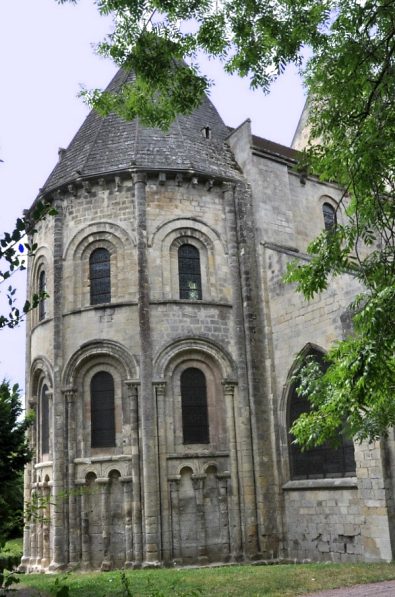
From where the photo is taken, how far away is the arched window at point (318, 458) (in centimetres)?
1498

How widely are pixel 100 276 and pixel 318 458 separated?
25.2 feet

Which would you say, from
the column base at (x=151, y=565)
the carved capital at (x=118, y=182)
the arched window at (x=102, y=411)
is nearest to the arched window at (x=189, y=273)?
the carved capital at (x=118, y=182)

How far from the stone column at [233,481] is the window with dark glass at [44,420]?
5.25m

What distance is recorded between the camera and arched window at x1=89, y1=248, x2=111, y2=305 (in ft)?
57.7

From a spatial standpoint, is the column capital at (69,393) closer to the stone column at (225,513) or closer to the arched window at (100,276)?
the arched window at (100,276)

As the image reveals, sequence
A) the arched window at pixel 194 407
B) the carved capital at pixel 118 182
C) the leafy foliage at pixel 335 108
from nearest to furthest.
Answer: the leafy foliage at pixel 335 108, the arched window at pixel 194 407, the carved capital at pixel 118 182

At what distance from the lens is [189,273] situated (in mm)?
17844

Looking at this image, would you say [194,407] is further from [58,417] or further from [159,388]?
[58,417]

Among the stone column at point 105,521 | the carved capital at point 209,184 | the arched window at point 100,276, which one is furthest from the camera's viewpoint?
the carved capital at point 209,184

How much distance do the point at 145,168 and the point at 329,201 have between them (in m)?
7.04

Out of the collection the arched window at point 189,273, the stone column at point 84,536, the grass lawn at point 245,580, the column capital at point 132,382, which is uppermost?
the arched window at point 189,273

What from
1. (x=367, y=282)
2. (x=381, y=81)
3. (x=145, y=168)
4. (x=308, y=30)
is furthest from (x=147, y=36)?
(x=145, y=168)

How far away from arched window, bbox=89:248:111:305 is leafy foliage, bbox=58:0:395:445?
8679 millimetres

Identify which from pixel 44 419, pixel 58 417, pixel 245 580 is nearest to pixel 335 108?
pixel 245 580
